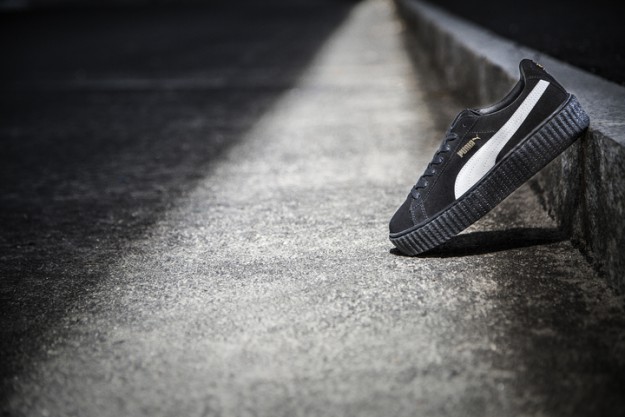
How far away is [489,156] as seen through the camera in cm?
164

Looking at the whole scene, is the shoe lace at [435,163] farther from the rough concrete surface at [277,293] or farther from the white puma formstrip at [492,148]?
the rough concrete surface at [277,293]

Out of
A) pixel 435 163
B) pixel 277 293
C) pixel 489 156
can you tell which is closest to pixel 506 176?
pixel 489 156

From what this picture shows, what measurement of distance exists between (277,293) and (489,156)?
620 mm

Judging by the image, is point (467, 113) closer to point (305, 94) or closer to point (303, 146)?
point (303, 146)

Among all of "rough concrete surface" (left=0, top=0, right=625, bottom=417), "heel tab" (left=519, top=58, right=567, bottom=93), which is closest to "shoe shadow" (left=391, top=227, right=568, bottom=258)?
"rough concrete surface" (left=0, top=0, right=625, bottom=417)

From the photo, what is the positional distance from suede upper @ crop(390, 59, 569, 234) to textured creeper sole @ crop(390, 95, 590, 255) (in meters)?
0.02

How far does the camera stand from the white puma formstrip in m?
1.62

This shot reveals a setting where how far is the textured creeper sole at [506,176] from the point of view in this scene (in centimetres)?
161

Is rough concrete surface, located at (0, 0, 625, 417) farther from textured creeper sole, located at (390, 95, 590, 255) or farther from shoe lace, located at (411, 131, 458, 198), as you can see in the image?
shoe lace, located at (411, 131, 458, 198)

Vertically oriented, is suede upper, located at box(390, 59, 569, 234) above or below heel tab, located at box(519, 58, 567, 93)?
below

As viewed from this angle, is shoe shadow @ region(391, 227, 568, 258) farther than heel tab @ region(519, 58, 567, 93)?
Yes

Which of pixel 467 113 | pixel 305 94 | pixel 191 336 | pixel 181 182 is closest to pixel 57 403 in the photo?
pixel 191 336

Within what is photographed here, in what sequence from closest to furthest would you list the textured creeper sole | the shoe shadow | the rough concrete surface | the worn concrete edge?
1. the rough concrete surface
2. the worn concrete edge
3. the textured creeper sole
4. the shoe shadow

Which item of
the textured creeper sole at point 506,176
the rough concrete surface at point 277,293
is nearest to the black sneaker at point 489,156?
the textured creeper sole at point 506,176
